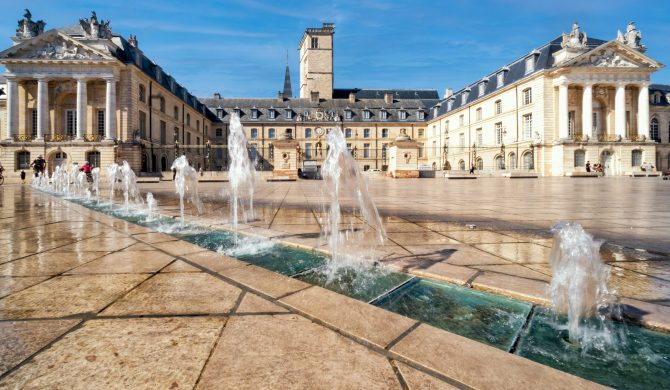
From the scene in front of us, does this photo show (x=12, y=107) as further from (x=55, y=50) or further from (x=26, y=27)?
(x=26, y=27)

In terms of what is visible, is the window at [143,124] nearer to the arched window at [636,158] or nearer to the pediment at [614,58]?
the pediment at [614,58]

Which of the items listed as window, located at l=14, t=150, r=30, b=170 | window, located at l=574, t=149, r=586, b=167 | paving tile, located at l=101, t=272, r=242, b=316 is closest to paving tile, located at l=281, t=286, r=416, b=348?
paving tile, located at l=101, t=272, r=242, b=316

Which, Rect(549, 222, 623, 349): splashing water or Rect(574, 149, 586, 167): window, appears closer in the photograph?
Rect(549, 222, 623, 349): splashing water

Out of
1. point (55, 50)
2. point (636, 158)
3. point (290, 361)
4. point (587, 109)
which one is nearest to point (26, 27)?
point (55, 50)

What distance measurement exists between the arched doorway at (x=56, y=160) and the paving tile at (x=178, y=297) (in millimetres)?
35342

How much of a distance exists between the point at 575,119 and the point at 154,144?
43496 mm

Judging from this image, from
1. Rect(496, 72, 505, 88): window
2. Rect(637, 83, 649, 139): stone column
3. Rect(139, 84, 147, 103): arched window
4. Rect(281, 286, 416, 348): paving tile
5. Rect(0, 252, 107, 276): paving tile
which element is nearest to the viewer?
Rect(281, 286, 416, 348): paving tile

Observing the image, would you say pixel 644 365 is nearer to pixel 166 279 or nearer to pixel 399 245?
pixel 399 245

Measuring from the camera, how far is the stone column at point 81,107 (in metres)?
29.8

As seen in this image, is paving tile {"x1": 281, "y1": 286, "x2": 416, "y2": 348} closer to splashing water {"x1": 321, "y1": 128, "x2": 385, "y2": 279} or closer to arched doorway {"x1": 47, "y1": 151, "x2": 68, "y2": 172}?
splashing water {"x1": 321, "y1": 128, "x2": 385, "y2": 279}

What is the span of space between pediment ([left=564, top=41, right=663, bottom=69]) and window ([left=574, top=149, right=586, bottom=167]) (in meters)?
8.36

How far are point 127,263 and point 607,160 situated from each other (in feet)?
141

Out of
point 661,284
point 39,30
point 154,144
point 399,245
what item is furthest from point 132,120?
point 661,284

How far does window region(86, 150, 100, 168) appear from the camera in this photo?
29.8m
